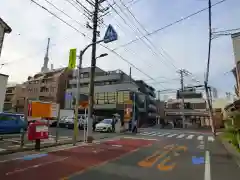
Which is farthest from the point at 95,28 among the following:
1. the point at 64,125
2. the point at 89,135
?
the point at 64,125

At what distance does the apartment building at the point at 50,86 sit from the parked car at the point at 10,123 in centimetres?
4543

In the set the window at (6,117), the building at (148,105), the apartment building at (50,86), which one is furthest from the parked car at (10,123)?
the apartment building at (50,86)

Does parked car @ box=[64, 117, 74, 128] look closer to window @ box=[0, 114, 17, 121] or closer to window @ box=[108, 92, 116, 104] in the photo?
window @ box=[0, 114, 17, 121]

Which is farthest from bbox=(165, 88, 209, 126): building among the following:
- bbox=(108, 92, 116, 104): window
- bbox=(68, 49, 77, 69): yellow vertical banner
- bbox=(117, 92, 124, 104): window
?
bbox=(68, 49, 77, 69): yellow vertical banner

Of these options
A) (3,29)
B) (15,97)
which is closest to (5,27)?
(3,29)

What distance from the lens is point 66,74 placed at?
2525 inches

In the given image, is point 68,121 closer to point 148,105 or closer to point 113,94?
point 113,94

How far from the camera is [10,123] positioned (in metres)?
14.0

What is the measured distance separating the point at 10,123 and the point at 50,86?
161 feet

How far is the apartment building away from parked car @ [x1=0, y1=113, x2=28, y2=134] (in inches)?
1789

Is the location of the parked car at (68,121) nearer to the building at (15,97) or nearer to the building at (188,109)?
the building at (188,109)

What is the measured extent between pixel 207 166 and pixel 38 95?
61441 mm

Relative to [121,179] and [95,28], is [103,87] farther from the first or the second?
[121,179]

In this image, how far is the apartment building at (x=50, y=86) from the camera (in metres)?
60.2
